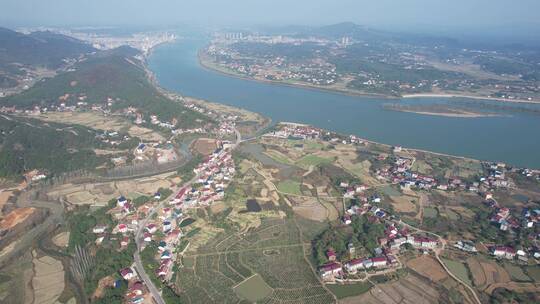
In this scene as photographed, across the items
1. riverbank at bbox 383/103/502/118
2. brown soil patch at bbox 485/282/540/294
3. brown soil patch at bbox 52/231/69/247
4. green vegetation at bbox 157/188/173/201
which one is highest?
riverbank at bbox 383/103/502/118

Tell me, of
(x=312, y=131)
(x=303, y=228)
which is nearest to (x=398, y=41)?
(x=312, y=131)

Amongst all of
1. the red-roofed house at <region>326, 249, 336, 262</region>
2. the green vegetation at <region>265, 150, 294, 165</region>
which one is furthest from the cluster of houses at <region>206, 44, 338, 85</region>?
the red-roofed house at <region>326, 249, 336, 262</region>

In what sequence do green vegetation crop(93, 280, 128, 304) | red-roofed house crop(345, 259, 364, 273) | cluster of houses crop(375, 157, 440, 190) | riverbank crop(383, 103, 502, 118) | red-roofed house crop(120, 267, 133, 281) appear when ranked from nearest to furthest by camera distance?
green vegetation crop(93, 280, 128, 304)
red-roofed house crop(120, 267, 133, 281)
red-roofed house crop(345, 259, 364, 273)
cluster of houses crop(375, 157, 440, 190)
riverbank crop(383, 103, 502, 118)

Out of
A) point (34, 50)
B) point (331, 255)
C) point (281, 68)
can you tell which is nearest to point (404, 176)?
point (331, 255)

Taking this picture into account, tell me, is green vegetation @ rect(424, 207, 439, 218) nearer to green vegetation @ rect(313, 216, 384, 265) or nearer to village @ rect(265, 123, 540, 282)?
village @ rect(265, 123, 540, 282)

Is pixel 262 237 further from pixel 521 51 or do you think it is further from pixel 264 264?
pixel 521 51

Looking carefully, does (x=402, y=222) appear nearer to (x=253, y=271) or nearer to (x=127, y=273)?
(x=253, y=271)
